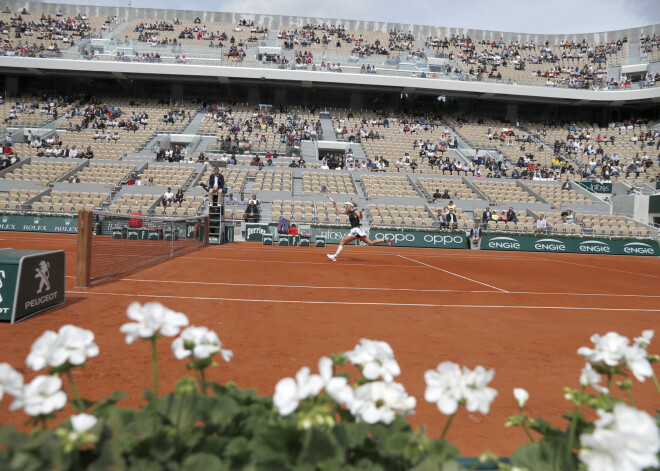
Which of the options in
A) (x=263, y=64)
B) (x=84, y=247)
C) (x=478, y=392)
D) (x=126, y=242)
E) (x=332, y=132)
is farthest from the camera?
(x=263, y=64)

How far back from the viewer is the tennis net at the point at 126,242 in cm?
770

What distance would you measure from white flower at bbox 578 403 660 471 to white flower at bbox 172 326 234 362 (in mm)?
1078

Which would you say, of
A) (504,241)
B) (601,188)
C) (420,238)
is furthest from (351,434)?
(601,188)

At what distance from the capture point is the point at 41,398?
1.38 m

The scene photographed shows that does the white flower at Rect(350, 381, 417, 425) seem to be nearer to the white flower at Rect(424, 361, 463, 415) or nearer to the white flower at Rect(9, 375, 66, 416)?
the white flower at Rect(424, 361, 463, 415)

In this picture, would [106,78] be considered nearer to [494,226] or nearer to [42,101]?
[42,101]

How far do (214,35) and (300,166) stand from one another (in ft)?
85.4

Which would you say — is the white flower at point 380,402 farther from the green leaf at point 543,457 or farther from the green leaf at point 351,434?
the green leaf at point 543,457

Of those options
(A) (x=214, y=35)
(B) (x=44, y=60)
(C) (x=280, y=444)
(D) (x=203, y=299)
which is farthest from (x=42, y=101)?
(C) (x=280, y=444)

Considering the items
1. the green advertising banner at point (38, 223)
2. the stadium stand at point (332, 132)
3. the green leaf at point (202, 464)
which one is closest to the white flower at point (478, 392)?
the green leaf at point (202, 464)

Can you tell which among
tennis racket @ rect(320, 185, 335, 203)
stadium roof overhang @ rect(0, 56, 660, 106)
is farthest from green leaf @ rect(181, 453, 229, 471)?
stadium roof overhang @ rect(0, 56, 660, 106)

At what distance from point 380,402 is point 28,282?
5.55 metres

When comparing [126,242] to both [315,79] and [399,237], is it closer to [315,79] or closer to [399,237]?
[399,237]

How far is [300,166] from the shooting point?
31.4 meters
